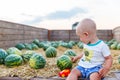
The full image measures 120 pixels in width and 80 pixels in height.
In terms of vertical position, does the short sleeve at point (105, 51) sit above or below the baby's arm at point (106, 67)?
above

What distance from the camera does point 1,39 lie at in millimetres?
8484

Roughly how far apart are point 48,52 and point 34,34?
20.2ft

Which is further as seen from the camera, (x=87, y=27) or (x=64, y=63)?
(x=64, y=63)

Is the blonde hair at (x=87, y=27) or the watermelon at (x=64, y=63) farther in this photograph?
the watermelon at (x=64, y=63)

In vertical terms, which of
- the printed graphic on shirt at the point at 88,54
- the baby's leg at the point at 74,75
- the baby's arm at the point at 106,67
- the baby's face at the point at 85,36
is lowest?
the baby's leg at the point at 74,75

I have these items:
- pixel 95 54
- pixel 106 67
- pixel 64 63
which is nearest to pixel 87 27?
pixel 95 54

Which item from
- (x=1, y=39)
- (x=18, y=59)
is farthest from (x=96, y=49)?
(x=1, y=39)

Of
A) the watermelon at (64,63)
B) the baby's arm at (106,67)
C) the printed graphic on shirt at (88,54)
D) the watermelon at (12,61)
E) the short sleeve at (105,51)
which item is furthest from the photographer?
the watermelon at (12,61)

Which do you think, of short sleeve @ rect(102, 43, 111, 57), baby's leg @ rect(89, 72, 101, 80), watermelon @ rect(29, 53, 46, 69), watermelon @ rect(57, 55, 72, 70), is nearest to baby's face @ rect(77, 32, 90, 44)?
short sleeve @ rect(102, 43, 111, 57)

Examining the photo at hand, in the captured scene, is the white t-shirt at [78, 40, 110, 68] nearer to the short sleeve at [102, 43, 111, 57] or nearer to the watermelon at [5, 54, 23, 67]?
the short sleeve at [102, 43, 111, 57]

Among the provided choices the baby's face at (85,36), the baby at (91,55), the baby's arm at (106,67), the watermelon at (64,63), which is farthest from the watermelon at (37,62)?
the baby's arm at (106,67)

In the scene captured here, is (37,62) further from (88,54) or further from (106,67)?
(106,67)

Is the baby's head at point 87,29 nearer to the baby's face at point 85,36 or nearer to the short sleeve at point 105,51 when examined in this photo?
the baby's face at point 85,36

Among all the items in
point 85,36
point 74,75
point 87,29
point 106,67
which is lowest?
point 74,75
